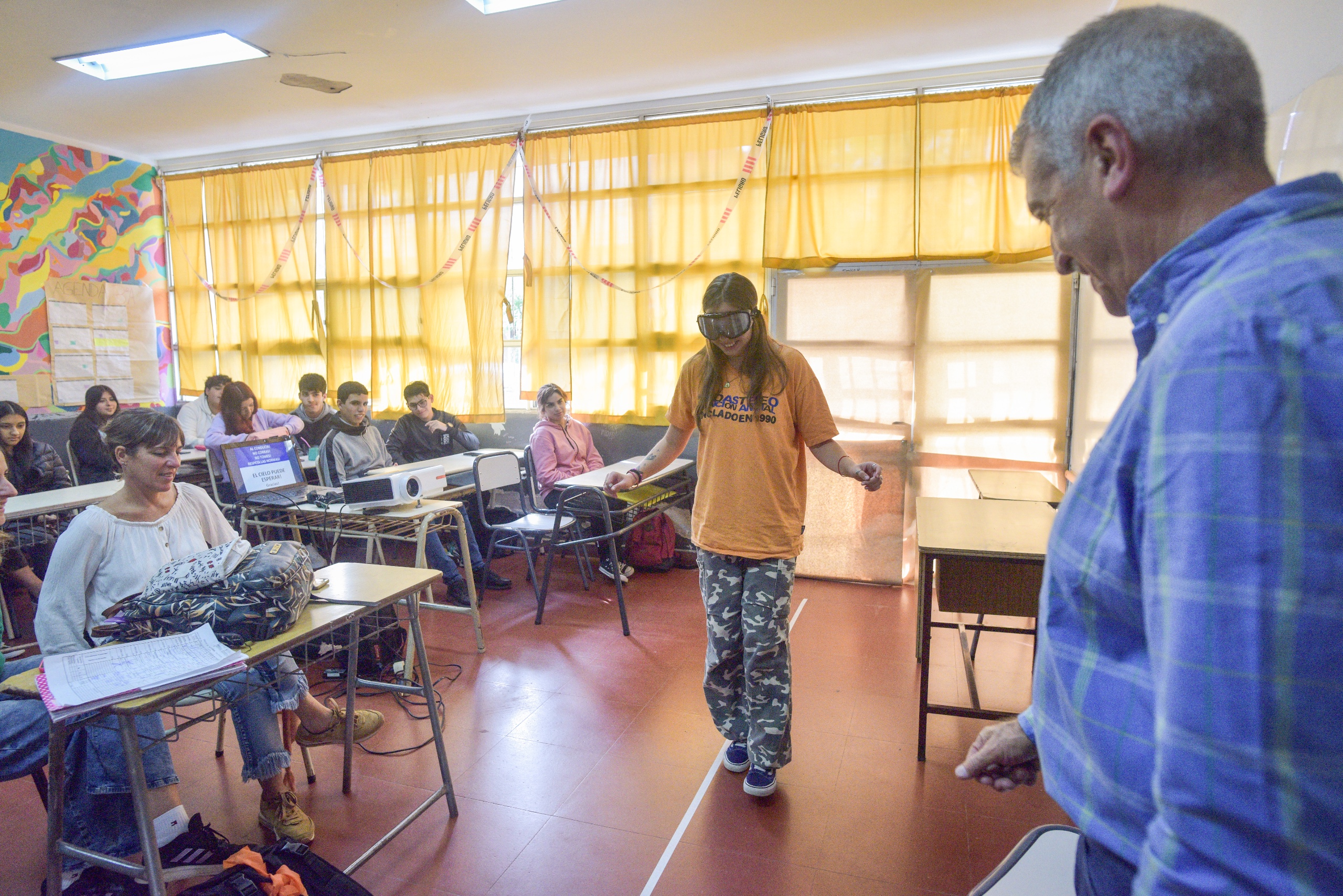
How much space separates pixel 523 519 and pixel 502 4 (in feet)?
9.06

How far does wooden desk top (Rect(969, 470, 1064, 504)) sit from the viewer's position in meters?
3.47

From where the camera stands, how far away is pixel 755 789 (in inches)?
92.4

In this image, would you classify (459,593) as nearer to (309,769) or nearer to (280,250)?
(309,769)

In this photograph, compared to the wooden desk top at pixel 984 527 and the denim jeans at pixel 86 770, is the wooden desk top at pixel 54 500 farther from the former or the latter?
the wooden desk top at pixel 984 527

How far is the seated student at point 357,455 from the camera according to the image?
4.41 m

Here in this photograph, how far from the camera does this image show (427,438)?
527 cm

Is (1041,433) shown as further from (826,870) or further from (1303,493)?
(1303,493)

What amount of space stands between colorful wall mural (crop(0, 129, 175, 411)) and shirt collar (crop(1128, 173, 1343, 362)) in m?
7.34

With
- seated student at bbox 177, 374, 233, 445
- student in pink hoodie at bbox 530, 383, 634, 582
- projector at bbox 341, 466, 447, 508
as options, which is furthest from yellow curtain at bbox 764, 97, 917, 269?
seated student at bbox 177, 374, 233, 445

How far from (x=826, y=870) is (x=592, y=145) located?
4.69 meters

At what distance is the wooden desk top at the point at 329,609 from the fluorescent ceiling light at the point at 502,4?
9.53 feet

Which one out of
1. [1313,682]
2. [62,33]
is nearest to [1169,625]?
[1313,682]

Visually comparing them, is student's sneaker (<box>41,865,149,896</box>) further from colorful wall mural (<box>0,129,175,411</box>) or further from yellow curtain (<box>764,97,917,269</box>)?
colorful wall mural (<box>0,129,175,411</box>)

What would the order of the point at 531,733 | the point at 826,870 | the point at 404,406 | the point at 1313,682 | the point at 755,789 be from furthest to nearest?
the point at 404,406 < the point at 531,733 < the point at 755,789 < the point at 826,870 < the point at 1313,682
